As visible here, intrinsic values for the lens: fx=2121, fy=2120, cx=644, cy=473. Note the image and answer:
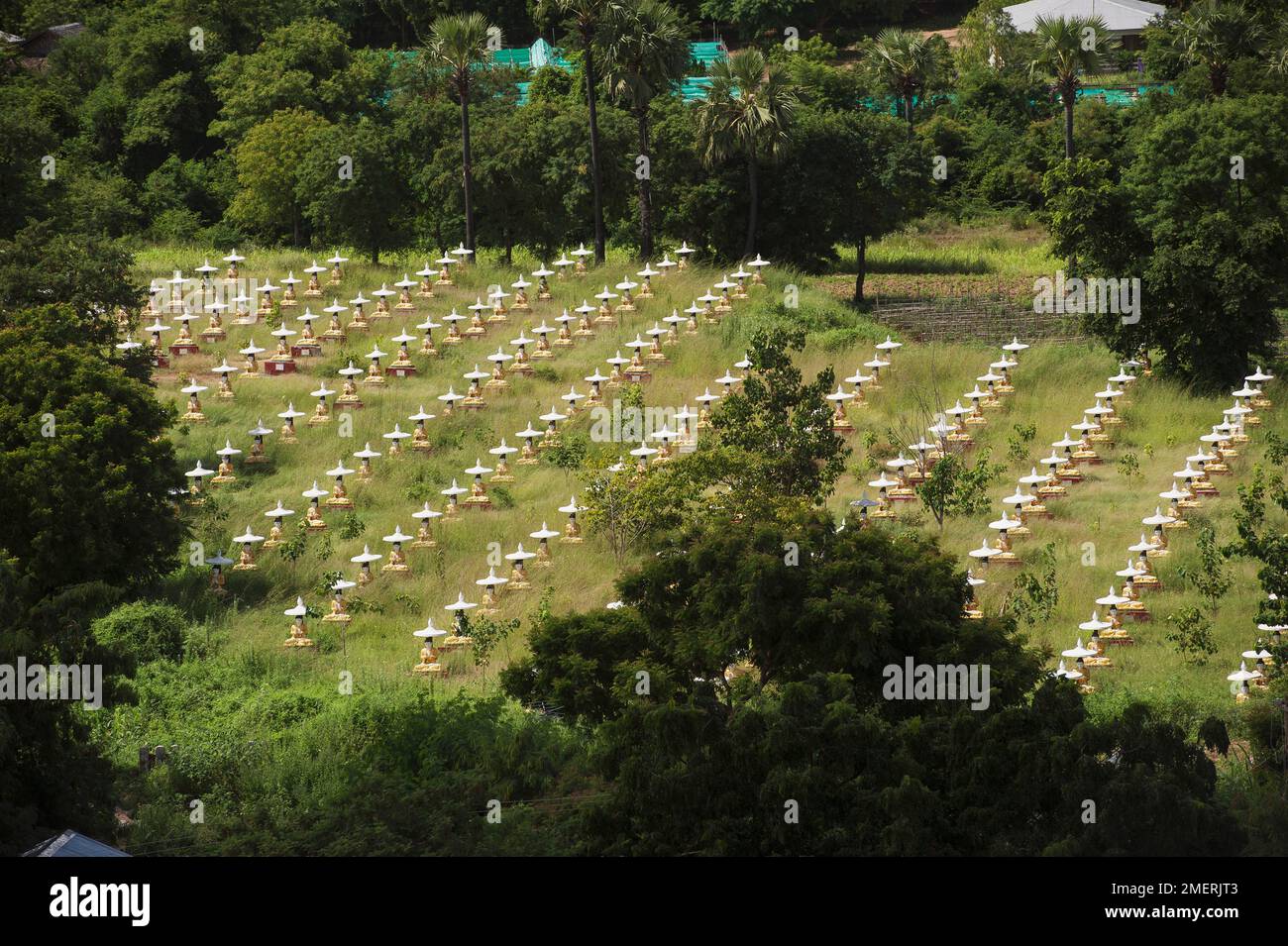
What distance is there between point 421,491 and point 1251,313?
73.9 feet

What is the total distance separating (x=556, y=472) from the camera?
166ft

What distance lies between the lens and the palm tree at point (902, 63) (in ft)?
277

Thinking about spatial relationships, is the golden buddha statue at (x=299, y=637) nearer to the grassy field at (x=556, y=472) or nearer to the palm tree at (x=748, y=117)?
the grassy field at (x=556, y=472)

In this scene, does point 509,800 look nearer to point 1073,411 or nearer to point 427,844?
point 427,844

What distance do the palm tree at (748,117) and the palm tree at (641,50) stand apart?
5.60ft

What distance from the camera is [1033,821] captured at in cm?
2692

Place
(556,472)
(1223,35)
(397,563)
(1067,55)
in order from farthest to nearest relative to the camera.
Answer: (1223,35), (1067,55), (556,472), (397,563)

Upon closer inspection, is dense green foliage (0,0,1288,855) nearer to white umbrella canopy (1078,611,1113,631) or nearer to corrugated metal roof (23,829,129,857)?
white umbrella canopy (1078,611,1113,631)

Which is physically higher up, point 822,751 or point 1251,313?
point 1251,313

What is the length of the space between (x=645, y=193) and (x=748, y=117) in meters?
4.70

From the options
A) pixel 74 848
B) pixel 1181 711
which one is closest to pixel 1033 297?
Result: pixel 1181 711

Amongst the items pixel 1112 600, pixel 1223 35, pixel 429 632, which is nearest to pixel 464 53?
pixel 1223 35

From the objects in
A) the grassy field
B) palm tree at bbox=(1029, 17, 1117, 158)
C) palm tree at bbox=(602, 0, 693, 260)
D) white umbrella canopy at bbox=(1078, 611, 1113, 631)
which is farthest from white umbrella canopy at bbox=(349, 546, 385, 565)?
palm tree at bbox=(1029, 17, 1117, 158)

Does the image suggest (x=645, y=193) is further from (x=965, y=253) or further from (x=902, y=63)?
(x=902, y=63)
